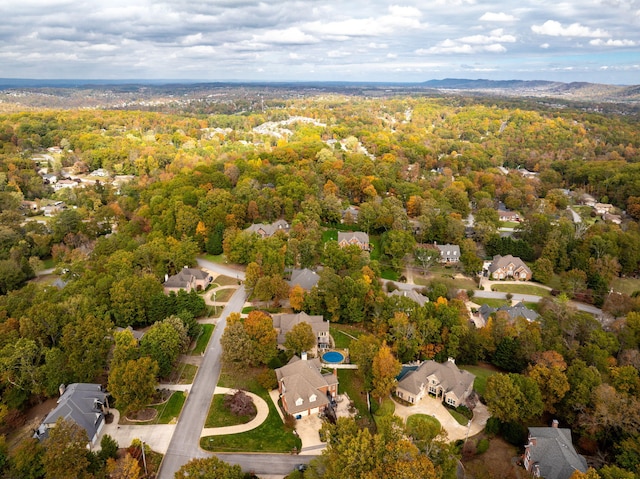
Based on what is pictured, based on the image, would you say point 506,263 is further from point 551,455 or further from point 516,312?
point 551,455

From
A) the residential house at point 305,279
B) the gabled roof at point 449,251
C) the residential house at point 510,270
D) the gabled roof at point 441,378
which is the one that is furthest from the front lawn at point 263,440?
the residential house at point 510,270

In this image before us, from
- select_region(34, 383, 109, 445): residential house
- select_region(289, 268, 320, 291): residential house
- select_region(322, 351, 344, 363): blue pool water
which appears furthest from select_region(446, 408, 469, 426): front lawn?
select_region(34, 383, 109, 445): residential house

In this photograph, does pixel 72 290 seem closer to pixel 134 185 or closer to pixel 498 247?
pixel 134 185

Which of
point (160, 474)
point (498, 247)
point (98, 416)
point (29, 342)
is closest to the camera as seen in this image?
point (160, 474)

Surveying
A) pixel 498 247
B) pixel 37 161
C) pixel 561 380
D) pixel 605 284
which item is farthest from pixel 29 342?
pixel 37 161

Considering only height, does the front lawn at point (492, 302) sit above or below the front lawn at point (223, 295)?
below

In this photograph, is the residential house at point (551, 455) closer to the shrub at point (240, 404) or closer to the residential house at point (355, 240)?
the shrub at point (240, 404)
